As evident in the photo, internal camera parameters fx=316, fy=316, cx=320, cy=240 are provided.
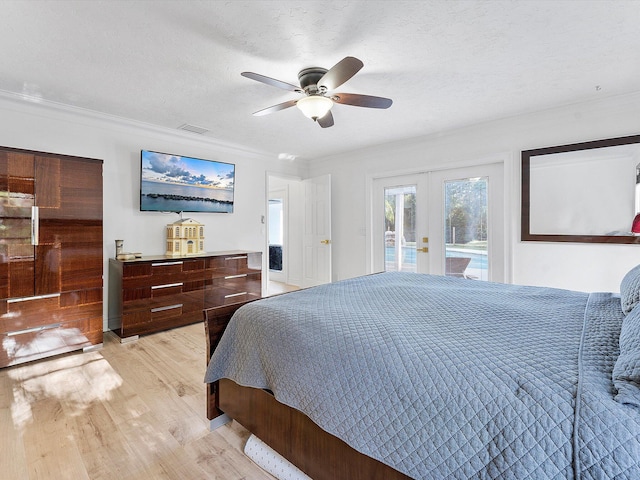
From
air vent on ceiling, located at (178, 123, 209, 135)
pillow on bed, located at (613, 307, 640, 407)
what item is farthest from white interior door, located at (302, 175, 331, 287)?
pillow on bed, located at (613, 307, 640, 407)

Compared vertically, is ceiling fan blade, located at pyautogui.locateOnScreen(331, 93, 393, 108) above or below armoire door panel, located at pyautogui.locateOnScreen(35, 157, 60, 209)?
above

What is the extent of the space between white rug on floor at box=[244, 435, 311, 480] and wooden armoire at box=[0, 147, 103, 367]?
2255 millimetres

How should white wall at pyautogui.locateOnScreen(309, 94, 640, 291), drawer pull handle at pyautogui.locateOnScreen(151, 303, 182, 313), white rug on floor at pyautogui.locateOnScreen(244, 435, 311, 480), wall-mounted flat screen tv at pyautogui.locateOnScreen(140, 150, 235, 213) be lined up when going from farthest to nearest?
wall-mounted flat screen tv at pyautogui.locateOnScreen(140, 150, 235, 213) → drawer pull handle at pyautogui.locateOnScreen(151, 303, 182, 313) → white wall at pyautogui.locateOnScreen(309, 94, 640, 291) → white rug on floor at pyautogui.locateOnScreen(244, 435, 311, 480)

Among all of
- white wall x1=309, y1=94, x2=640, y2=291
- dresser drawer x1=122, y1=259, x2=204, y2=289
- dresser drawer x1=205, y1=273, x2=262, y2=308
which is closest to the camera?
white wall x1=309, y1=94, x2=640, y2=291

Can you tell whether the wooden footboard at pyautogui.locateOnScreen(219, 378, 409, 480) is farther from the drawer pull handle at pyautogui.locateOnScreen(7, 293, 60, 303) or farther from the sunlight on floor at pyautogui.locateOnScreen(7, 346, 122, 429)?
the drawer pull handle at pyautogui.locateOnScreen(7, 293, 60, 303)

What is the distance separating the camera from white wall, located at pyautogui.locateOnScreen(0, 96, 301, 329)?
307 cm

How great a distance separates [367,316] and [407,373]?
46 centimetres

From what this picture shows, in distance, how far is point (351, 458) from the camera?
1200 mm

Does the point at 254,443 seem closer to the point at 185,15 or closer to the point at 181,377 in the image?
the point at 181,377

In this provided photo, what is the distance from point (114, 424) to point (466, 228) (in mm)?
3897

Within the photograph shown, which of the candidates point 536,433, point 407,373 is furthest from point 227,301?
point 536,433

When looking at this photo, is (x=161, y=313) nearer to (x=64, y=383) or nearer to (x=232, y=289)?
(x=232, y=289)

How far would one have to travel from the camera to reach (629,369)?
0.87 meters

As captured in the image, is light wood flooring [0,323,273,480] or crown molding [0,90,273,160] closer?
light wood flooring [0,323,273,480]
